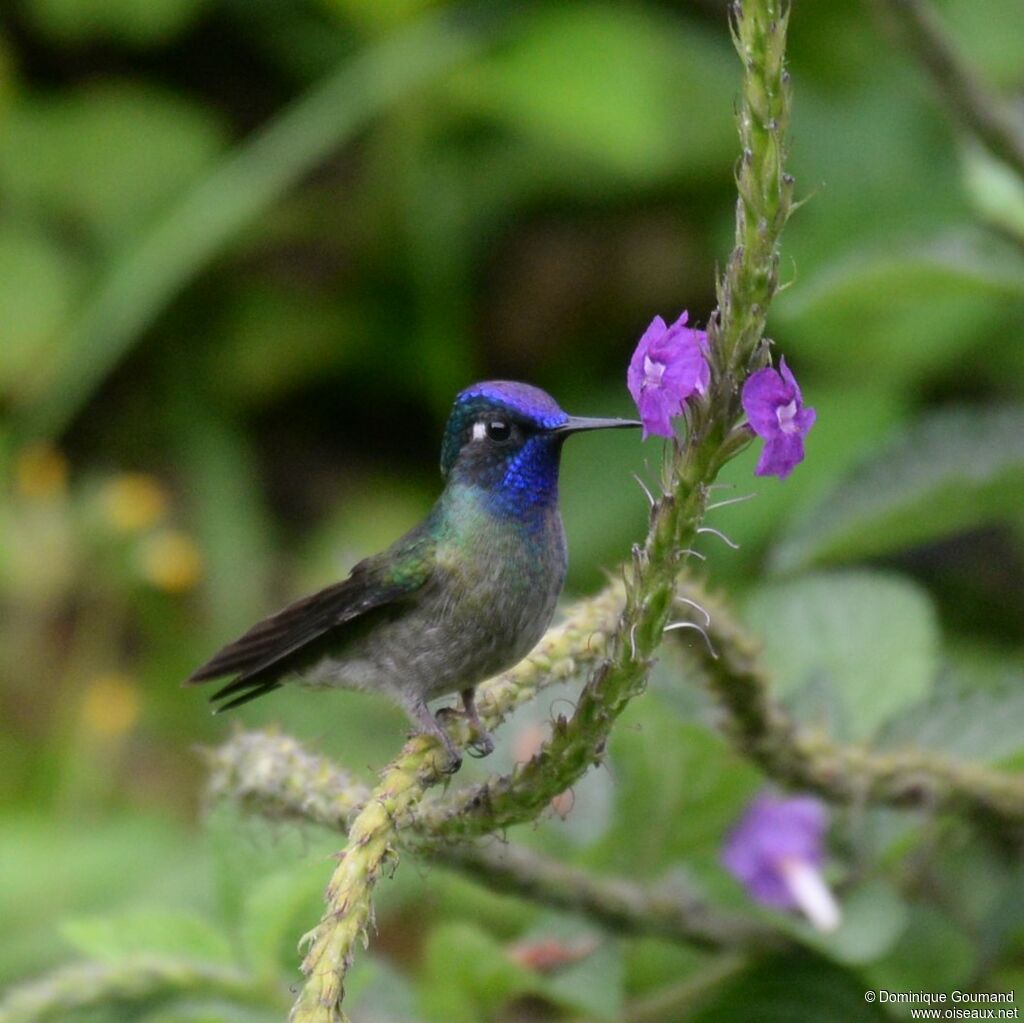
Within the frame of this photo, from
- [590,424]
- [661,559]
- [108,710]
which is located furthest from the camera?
[108,710]

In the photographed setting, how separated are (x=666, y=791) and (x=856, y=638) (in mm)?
513

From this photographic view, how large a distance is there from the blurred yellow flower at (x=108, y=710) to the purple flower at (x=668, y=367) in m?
2.71

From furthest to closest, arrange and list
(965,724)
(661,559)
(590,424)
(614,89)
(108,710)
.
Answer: (614,89) → (108,710) → (965,724) → (590,424) → (661,559)

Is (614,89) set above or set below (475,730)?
above

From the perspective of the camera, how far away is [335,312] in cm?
548

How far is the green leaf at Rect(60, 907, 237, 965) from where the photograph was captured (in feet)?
6.98

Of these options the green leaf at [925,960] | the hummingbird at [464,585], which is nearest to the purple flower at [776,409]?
the hummingbird at [464,585]

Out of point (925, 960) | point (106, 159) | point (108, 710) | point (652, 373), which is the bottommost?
point (925, 960)

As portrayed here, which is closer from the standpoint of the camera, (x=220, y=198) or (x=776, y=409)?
(x=776, y=409)

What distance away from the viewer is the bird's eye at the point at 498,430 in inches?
70.3

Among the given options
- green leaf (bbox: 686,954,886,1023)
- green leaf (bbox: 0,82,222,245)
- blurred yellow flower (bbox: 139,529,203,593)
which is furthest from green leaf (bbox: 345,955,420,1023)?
green leaf (bbox: 0,82,222,245)

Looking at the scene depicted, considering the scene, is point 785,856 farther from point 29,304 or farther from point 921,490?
point 29,304

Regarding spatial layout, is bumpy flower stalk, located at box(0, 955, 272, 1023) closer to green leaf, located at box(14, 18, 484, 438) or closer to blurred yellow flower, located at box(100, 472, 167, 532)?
blurred yellow flower, located at box(100, 472, 167, 532)

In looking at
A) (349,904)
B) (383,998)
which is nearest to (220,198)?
(383,998)
